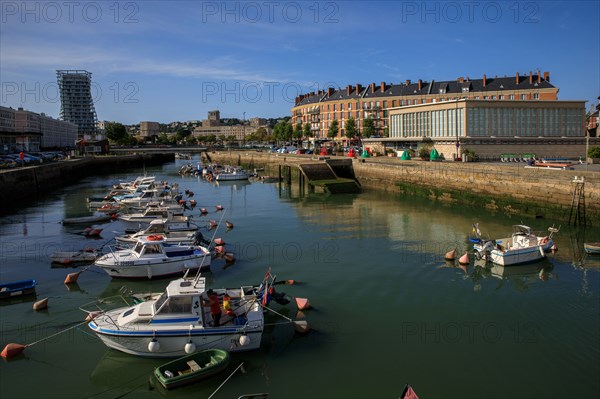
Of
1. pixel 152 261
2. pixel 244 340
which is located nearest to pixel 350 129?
pixel 152 261

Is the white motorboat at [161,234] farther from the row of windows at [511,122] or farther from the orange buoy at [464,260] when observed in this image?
the row of windows at [511,122]

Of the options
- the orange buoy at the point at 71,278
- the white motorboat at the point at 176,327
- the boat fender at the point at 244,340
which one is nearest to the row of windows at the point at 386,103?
the orange buoy at the point at 71,278

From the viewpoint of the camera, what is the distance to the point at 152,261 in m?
23.4

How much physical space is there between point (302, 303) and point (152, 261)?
834 cm

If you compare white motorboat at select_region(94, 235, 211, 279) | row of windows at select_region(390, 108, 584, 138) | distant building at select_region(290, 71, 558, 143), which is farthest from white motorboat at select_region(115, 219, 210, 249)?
distant building at select_region(290, 71, 558, 143)

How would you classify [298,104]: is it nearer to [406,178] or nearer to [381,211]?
[406,178]

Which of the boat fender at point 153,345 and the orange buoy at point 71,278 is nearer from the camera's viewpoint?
the boat fender at point 153,345

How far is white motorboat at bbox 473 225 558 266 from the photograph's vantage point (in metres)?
25.4

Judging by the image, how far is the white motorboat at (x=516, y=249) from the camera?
1000 inches

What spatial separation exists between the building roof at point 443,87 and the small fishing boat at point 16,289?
4003 inches

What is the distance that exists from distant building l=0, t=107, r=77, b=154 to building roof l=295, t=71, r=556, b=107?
7518cm

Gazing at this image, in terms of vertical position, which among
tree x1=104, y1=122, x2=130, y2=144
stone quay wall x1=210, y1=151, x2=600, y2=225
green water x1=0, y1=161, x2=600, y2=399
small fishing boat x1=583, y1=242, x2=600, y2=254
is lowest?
green water x1=0, y1=161, x2=600, y2=399

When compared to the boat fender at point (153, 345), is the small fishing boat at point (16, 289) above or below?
above

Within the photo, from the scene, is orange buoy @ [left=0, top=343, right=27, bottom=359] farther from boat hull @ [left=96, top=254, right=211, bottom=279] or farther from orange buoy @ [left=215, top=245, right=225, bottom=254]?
orange buoy @ [left=215, top=245, right=225, bottom=254]
